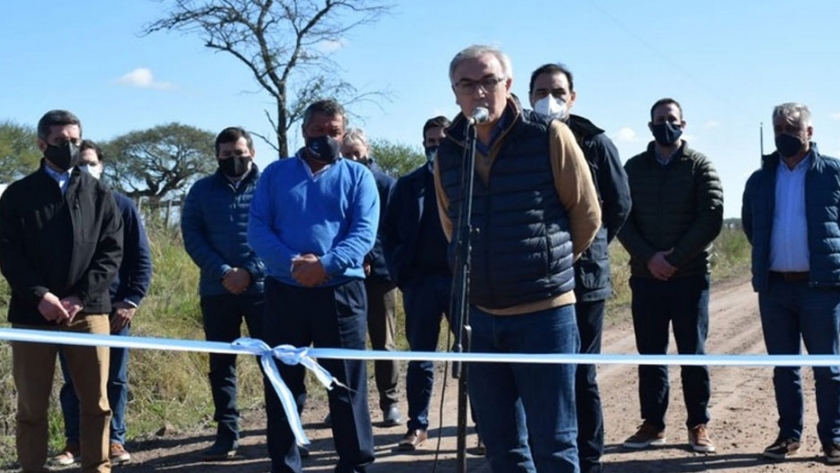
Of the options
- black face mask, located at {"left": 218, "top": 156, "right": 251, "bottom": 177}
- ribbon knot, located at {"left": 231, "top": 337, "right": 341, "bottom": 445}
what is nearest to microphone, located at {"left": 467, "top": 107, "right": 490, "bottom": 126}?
ribbon knot, located at {"left": 231, "top": 337, "right": 341, "bottom": 445}

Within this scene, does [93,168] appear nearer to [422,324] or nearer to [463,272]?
[422,324]

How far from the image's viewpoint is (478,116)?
439 centimetres

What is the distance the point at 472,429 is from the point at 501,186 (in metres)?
3.95

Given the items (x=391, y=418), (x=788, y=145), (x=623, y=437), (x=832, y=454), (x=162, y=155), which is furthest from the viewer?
(x=162, y=155)

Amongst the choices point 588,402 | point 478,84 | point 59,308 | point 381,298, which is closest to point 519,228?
point 478,84

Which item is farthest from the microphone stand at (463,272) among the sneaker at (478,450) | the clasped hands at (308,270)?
the sneaker at (478,450)

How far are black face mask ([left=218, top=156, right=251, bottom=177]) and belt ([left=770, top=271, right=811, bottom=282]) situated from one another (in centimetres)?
372

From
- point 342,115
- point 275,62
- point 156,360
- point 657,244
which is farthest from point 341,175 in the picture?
Result: point 275,62

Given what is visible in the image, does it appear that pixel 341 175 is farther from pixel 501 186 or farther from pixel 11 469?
pixel 11 469

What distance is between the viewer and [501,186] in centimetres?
467

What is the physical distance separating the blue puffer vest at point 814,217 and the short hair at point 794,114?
0.19m

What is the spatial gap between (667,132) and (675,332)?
1.39 meters

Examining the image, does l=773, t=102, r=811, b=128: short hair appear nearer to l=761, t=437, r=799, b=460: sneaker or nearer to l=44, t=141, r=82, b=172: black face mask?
l=761, t=437, r=799, b=460: sneaker

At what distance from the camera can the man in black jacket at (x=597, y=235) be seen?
6.13 m
